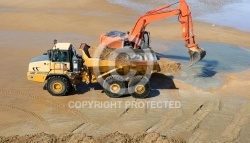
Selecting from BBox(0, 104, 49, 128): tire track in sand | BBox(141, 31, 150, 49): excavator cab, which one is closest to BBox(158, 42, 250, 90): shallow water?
BBox(141, 31, 150, 49): excavator cab

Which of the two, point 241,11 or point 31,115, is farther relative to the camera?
point 241,11

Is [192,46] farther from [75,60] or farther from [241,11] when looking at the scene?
[241,11]

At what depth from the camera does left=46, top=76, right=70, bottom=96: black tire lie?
44.0 feet

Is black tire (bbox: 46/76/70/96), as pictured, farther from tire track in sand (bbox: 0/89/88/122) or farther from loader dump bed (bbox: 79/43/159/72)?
loader dump bed (bbox: 79/43/159/72)

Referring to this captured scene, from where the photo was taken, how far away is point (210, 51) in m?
20.6

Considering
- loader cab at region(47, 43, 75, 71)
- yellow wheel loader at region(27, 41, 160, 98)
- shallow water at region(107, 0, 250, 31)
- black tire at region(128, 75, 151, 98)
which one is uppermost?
shallow water at region(107, 0, 250, 31)

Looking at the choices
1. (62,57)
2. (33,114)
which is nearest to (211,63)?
(62,57)

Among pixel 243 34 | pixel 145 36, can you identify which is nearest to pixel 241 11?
A: pixel 243 34

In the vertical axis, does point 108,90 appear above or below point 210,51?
below

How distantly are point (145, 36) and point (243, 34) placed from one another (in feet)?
34.7

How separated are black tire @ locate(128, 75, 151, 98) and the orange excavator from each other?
269 cm

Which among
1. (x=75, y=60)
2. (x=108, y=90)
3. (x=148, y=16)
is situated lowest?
(x=108, y=90)

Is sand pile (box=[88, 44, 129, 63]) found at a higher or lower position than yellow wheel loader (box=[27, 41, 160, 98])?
higher

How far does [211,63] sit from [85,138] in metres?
9.86
